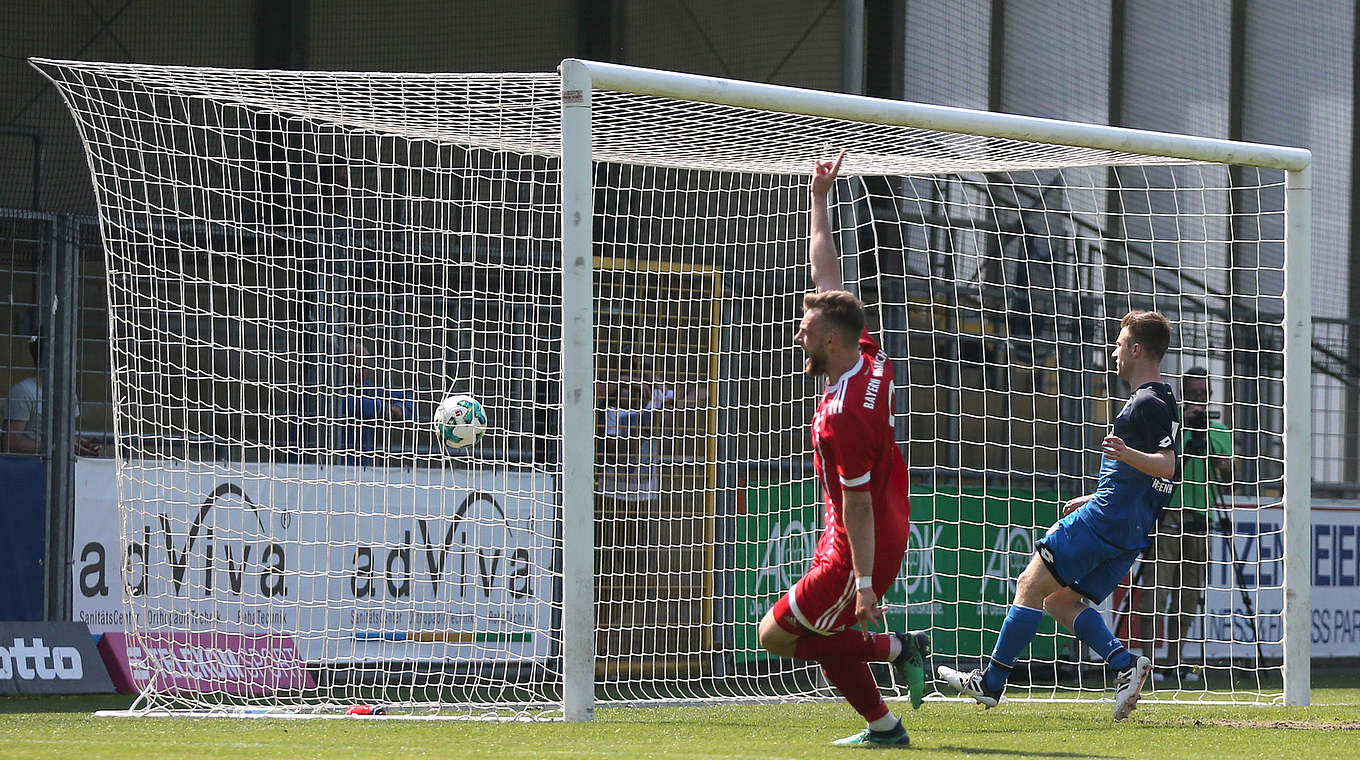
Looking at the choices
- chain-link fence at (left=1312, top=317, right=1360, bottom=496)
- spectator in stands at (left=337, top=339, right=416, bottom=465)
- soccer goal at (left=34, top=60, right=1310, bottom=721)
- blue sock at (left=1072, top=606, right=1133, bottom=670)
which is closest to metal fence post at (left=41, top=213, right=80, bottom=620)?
soccer goal at (left=34, top=60, right=1310, bottom=721)

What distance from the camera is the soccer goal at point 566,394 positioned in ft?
26.6

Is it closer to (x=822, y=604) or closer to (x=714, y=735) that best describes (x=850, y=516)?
(x=822, y=604)

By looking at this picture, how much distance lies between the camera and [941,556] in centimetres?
1146

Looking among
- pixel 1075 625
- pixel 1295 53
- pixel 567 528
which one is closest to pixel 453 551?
pixel 567 528

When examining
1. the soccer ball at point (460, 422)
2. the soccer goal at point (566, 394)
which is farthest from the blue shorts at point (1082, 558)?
the soccer ball at point (460, 422)

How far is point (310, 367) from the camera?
10141 mm

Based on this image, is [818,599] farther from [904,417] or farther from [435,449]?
[904,417]

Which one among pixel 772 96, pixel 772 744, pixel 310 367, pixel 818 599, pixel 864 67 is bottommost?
pixel 772 744

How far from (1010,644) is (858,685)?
5.35 ft

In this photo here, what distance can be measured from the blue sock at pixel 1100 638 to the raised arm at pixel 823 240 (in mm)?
2131

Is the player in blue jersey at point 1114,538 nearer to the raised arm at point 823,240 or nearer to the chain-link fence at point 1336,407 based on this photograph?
the raised arm at point 823,240

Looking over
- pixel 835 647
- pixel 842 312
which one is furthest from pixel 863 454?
pixel 835 647

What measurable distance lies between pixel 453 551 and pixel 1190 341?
268 inches

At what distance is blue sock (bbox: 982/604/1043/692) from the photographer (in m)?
7.17
